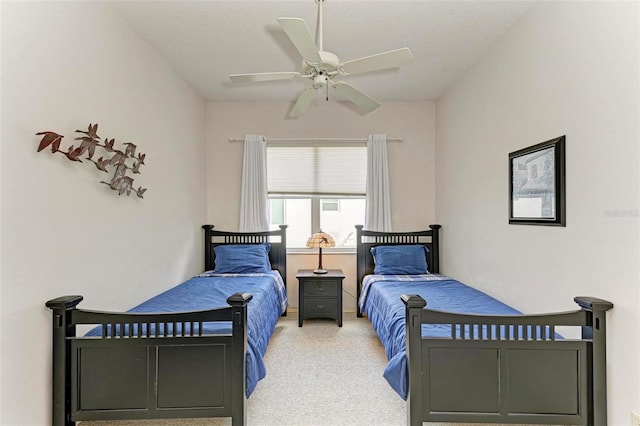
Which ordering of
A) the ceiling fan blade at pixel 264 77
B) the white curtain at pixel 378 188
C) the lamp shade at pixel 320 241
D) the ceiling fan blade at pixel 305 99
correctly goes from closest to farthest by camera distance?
the ceiling fan blade at pixel 264 77 → the ceiling fan blade at pixel 305 99 → the lamp shade at pixel 320 241 → the white curtain at pixel 378 188

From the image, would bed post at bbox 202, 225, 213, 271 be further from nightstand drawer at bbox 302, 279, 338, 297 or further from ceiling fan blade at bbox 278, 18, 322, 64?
ceiling fan blade at bbox 278, 18, 322, 64

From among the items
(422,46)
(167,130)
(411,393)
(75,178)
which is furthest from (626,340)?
(167,130)

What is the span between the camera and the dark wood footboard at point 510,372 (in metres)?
1.83

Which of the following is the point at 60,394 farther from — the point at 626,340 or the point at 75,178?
the point at 626,340

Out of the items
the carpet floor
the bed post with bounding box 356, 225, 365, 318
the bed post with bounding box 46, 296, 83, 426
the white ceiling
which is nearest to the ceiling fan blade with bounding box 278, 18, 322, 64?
the white ceiling

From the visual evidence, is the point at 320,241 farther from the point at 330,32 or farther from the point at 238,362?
the point at 238,362

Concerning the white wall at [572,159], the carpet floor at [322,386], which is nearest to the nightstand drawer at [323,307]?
the carpet floor at [322,386]

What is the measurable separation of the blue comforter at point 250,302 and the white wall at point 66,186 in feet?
0.80

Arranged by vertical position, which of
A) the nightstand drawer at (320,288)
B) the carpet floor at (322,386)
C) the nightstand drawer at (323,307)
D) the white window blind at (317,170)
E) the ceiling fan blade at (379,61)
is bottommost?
the carpet floor at (322,386)

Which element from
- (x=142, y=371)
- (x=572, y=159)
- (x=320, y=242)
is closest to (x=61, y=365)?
(x=142, y=371)

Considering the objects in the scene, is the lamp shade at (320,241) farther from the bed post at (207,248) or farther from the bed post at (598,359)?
the bed post at (598,359)

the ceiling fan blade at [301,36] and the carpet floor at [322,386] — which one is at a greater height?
the ceiling fan blade at [301,36]

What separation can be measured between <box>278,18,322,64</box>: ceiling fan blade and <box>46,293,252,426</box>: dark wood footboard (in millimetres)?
1572

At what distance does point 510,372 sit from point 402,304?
1027 millimetres
